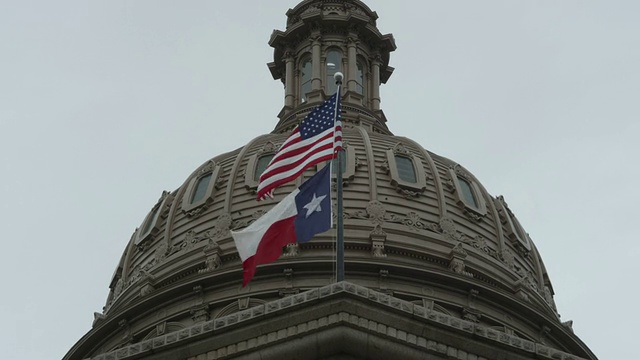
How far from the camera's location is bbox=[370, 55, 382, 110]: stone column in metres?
69.8

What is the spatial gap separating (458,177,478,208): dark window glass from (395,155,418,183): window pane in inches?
90.8

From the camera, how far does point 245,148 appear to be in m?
58.8

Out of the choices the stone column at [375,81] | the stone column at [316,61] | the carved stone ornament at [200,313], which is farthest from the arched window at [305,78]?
the carved stone ornament at [200,313]

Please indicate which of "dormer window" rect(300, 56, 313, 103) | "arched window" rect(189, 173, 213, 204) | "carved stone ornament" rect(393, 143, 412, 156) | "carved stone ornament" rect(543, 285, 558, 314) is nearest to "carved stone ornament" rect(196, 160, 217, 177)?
"arched window" rect(189, 173, 213, 204)

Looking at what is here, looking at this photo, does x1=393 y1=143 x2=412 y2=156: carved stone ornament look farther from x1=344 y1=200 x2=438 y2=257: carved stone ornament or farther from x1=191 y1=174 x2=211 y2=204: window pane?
x1=191 y1=174 x2=211 y2=204: window pane

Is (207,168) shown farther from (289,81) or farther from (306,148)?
(306,148)

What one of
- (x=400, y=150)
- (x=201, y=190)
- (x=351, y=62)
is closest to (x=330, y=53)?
(x=351, y=62)

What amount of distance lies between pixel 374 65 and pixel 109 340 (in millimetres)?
27374

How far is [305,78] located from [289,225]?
45.3 meters

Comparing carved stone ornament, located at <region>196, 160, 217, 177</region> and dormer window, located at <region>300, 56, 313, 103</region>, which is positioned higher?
dormer window, located at <region>300, 56, 313, 103</region>

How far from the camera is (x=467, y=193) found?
57344 mm

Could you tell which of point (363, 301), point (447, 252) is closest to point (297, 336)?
A: point (363, 301)

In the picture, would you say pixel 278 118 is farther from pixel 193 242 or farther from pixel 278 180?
pixel 278 180

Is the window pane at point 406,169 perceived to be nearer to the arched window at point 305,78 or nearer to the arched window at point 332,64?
the arched window at point 305,78
